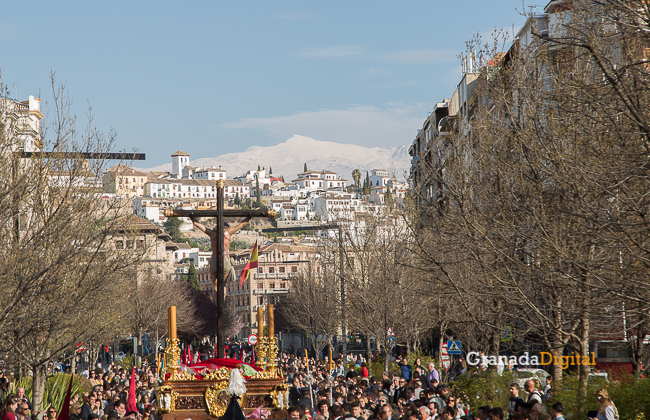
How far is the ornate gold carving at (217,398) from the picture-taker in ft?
37.1

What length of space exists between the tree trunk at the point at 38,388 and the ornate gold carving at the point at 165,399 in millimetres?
8452

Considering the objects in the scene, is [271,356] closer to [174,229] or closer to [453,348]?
[453,348]

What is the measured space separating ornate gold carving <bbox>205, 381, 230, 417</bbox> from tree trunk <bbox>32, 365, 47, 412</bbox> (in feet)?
28.7

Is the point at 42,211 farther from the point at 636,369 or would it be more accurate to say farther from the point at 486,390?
the point at 636,369

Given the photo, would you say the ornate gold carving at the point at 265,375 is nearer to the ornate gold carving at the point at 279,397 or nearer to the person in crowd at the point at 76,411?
the ornate gold carving at the point at 279,397

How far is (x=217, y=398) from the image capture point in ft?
37.3

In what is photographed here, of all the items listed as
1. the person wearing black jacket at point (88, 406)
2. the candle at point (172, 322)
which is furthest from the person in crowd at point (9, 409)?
the candle at point (172, 322)

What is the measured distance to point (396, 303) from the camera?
108 ft

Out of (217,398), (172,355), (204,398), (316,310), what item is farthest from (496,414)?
(316,310)

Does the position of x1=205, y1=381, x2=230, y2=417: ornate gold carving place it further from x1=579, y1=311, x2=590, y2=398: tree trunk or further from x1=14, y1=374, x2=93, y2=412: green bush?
x1=14, y1=374, x2=93, y2=412: green bush

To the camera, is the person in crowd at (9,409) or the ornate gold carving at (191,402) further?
the person in crowd at (9,409)

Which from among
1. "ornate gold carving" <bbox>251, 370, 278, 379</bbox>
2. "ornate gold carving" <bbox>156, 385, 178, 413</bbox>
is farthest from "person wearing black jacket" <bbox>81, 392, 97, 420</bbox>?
"ornate gold carving" <bbox>251, 370, 278, 379</bbox>

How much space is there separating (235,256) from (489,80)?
343 feet

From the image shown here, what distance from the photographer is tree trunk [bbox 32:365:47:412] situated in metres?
18.8
